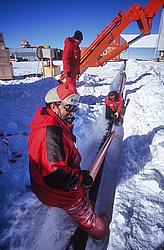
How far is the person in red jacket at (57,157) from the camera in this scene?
5.02 ft

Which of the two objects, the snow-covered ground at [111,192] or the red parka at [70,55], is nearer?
the snow-covered ground at [111,192]

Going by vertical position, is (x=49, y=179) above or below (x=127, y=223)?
above

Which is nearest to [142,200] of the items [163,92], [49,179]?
[49,179]

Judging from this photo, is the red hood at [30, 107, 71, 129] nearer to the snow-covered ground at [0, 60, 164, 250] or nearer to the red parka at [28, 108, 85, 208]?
the red parka at [28, 108, 85, 208]

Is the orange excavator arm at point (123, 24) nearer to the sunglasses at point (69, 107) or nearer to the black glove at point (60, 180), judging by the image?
the sunglasses at point (69, 107)

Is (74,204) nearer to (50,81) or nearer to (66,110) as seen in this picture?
(66,110)

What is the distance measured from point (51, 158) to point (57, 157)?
0.16ft

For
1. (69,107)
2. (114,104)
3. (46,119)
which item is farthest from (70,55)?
(46,119)

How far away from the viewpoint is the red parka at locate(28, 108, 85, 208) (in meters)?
1.52

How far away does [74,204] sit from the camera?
1884mm

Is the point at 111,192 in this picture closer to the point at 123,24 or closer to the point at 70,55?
the point at 70,55

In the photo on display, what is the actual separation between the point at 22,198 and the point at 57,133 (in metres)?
1.47

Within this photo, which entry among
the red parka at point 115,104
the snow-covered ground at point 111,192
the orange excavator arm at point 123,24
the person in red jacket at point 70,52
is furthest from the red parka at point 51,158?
the orange excavator arm at point 123,24

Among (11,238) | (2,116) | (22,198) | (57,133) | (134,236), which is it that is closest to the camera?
(57,133)
